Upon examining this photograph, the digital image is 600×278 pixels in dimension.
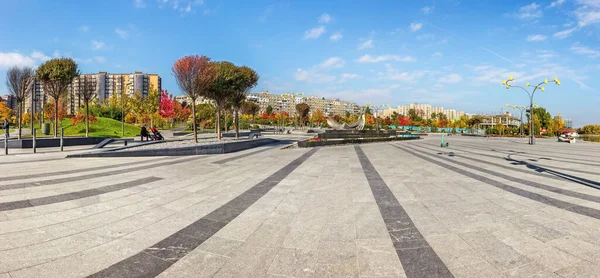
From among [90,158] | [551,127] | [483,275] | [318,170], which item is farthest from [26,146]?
[551,127]

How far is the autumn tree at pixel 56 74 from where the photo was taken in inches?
779

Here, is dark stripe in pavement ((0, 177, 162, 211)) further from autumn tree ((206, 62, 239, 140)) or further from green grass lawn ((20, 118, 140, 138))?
green grass lawn ((20, 118, 140, 138))

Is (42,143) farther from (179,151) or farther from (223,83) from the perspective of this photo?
(223,83)

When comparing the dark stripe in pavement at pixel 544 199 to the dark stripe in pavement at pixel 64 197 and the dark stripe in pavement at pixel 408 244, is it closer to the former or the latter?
the dark stripe in pavement at pixel 408 244

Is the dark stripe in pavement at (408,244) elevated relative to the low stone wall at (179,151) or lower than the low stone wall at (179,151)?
lower

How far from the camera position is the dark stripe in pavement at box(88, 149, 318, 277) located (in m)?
2.84

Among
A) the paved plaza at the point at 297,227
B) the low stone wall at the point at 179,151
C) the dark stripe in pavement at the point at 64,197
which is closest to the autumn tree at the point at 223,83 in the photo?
the low stone wall at the point at 179,151

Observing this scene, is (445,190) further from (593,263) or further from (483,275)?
(483,275)

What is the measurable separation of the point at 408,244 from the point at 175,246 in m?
2.91

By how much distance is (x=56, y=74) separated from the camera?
778 inches

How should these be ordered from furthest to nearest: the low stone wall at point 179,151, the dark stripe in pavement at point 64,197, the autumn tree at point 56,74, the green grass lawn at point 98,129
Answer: the green grass lawn at point 98,129 → the autumn tree at point 56,74 → the low stone wall at point 179,151 → the dark stripe in pavement at point 64,197

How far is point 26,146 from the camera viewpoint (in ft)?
58.1

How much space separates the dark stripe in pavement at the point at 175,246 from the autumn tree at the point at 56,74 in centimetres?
2168

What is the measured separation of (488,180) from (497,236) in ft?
15.3
